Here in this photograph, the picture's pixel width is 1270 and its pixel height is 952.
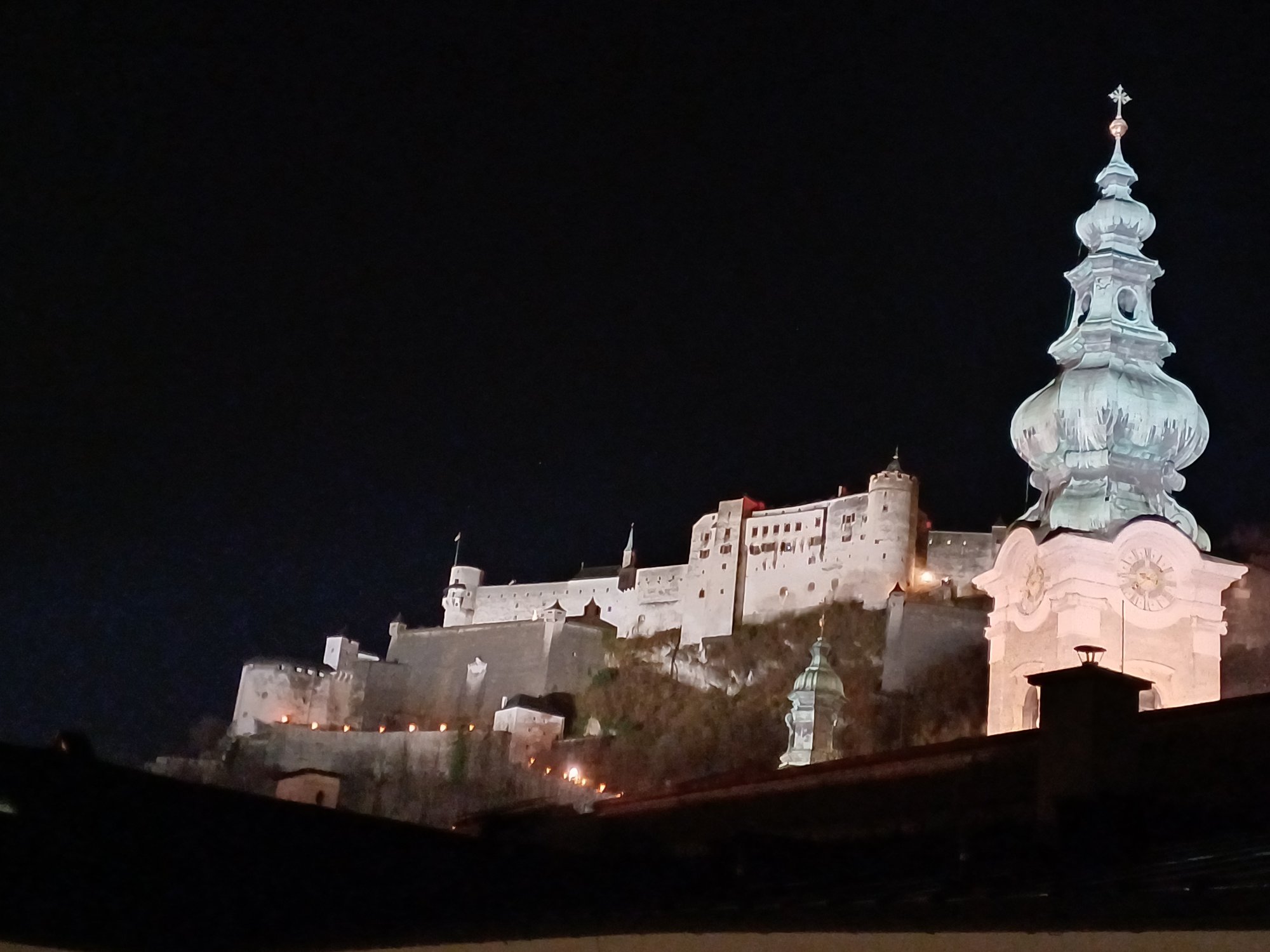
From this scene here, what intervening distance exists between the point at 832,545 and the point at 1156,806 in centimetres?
6829

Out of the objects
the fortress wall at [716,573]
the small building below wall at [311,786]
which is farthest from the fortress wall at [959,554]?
the small building below wall at [311,786]

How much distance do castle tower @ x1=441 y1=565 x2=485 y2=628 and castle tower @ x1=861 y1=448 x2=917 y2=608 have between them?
22.1m

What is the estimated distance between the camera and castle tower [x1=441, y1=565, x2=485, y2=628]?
92.4m

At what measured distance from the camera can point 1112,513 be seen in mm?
20578

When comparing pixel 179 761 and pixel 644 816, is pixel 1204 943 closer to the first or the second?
pixel 644 816

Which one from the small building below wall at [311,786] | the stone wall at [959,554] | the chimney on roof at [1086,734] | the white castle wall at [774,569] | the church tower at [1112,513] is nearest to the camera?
the chimney on roof at [1086,734]

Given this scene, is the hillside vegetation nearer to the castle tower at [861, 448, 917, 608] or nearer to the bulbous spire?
the castle tower at [861, 448, 917, 608]

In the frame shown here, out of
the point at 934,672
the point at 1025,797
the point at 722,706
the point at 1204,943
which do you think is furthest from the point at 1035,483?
the point at 722,706

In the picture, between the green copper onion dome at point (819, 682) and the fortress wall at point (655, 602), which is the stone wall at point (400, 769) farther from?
the green copper onion dome at point (819, 682)

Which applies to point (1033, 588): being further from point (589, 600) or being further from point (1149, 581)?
point (589, 600)

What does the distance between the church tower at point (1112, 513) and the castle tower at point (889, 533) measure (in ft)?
175

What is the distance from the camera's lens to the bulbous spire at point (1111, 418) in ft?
69.1

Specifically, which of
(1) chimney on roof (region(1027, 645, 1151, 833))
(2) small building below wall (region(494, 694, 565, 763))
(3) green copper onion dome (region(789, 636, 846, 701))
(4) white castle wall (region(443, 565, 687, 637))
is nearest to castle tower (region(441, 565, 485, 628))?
(4) white castle wall (region(443, 565, 687, 637))

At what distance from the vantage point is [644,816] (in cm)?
1648
